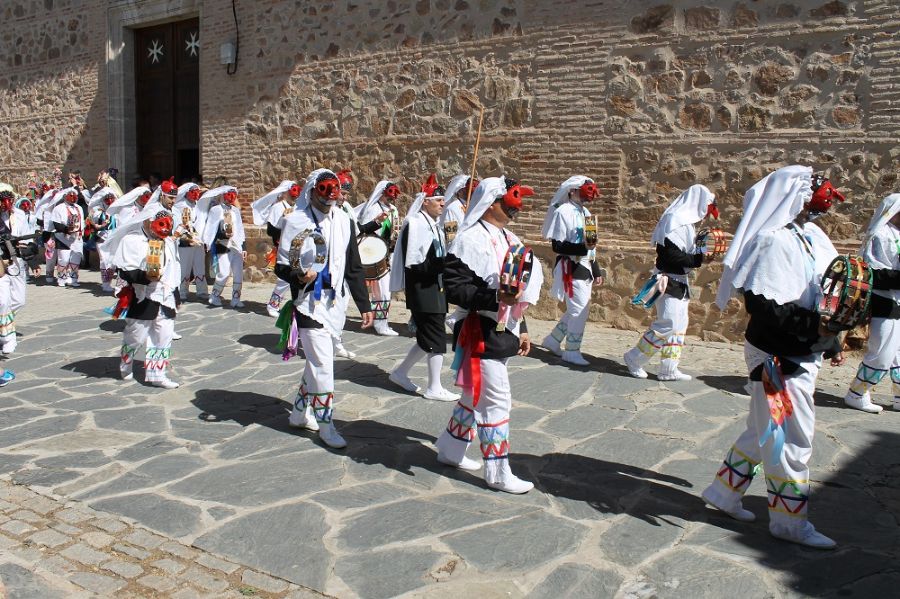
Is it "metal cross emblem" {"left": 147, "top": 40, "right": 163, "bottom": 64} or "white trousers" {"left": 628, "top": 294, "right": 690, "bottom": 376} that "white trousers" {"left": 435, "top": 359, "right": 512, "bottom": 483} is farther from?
"metal cross emblem" {"left": 147, "top": 40, "right": 163, "bottom": 64}

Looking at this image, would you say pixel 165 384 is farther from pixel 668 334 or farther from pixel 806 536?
pixel 806 536

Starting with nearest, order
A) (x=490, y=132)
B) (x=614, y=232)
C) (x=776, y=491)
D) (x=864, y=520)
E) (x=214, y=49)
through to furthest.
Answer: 1. (x=776, y=491)
2. (x=864, y=520)
3. (x=614, y=232)
4. (x=490, y=132)
5. (x=214, y=49)

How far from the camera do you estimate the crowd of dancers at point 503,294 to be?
14.3 ft

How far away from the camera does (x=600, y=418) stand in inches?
271

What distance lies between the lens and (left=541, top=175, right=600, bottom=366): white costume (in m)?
8.81

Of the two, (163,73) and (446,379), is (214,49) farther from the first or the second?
(446,379)

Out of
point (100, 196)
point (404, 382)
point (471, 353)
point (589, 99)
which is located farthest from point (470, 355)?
point (100, 196)

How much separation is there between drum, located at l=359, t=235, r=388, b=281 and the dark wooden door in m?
9.76

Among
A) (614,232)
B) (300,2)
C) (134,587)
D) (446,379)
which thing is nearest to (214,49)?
(300,2)

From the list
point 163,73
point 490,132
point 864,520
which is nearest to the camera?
point 864,520

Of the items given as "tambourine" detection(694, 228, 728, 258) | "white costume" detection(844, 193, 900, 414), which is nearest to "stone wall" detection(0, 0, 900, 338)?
"tambourine" detection(694, 228, 728, 258)

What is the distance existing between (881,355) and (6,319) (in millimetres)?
8924

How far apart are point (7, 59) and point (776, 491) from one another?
21.6 m

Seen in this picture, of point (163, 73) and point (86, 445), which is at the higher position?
point (163, 73)
